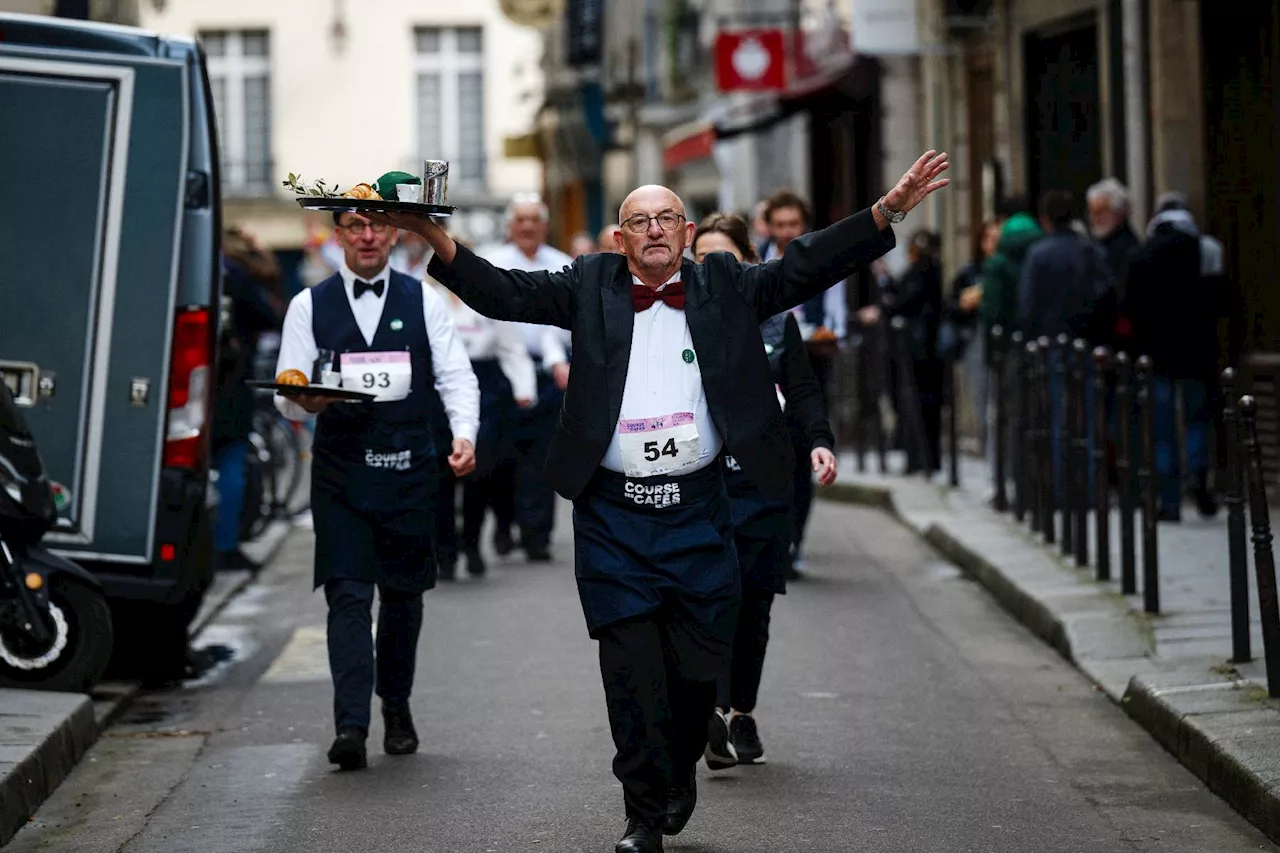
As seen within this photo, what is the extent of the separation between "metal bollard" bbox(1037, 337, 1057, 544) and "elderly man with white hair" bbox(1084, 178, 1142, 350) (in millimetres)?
1544

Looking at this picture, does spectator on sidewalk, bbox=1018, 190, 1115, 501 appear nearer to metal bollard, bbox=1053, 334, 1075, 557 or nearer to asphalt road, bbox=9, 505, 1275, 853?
metal bollard, bbox=1053, 334, 1075, 557

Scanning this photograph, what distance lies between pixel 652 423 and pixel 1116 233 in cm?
927

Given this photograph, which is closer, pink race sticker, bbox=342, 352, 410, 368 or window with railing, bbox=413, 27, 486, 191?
pink race sticker, bbox=342, 352, 410, 368

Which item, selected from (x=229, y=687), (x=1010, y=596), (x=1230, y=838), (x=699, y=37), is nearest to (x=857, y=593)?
(x=1010, y=596)

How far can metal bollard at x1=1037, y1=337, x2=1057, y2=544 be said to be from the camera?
1288cm

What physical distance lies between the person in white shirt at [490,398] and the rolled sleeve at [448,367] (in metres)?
5.07

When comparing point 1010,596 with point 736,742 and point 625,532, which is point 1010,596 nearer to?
point 736,742

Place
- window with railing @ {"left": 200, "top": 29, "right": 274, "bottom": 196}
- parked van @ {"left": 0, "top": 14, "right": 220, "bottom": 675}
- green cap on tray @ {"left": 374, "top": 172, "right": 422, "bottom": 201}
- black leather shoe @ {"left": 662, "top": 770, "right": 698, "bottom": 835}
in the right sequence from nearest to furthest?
green cap on tray @ {"left": 374, "top": 172, "right": 422, "bottom": 201}
black leather shoe @ {"left": 662, "top": 770, "right": 698, "bottom": 835}
parked van @ {"left": 0, "top": 14, "right": 220, "bottom": 675}
window with railing @ {"left": 200, "top": 29, "right": 274, "bottom": 196}

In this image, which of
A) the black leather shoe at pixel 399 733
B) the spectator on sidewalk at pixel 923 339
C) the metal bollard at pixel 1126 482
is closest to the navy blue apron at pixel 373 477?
the black leather shoe at pixel 399 733

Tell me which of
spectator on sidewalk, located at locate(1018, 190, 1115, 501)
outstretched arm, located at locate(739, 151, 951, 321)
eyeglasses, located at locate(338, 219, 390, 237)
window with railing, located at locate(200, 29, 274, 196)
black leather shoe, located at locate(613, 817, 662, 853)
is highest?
window with railing, located at locate(200, 29, 274, 196)

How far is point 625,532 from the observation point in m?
6.44

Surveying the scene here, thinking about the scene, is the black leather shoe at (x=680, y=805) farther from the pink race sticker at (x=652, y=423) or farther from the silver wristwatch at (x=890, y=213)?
the silver wristwatch at (x=890, y=213)

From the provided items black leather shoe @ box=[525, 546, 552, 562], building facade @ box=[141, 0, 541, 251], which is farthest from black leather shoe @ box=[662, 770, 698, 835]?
building facade @ box=[141, 0, 541, 251]

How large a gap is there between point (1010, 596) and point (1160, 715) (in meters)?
3.34
